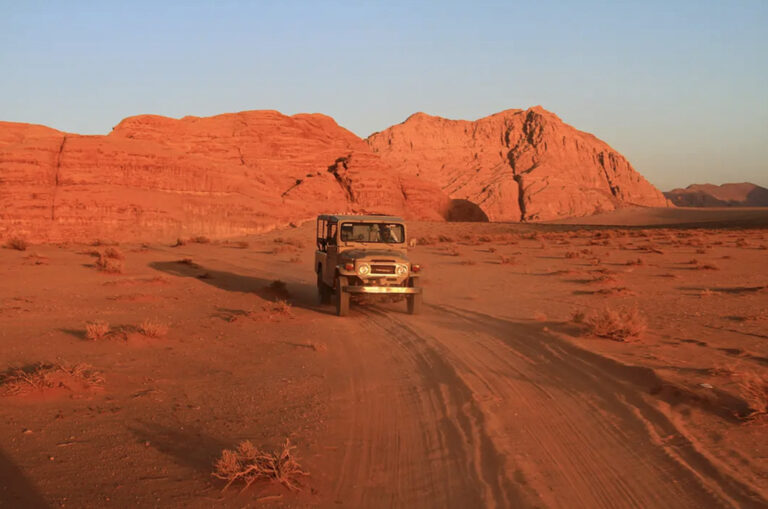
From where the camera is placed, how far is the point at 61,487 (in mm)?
4426

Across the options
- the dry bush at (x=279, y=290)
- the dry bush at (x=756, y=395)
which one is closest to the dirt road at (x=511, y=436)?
the dry bush at (x=756, y=395)

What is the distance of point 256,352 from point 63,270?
614 inches

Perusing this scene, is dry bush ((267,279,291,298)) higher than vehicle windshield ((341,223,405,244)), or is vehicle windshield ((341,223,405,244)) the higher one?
vehicle windshield ((341,223,405,244))

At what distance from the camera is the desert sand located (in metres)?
4.54

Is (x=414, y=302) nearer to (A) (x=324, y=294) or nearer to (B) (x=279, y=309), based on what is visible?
(A) (x=324, y=294)

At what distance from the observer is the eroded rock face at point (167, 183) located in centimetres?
4672

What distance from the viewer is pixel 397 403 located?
22.3 ft

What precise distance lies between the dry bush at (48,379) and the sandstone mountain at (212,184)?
4308cm

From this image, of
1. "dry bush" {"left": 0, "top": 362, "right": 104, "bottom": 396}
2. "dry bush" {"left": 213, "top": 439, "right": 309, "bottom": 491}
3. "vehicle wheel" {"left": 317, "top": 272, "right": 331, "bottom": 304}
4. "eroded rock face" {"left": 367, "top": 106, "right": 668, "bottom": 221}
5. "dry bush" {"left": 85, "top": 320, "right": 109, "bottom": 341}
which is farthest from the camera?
"eroded rock face" {"left": 367, "top": 106, "right": 668, "bottom": 221}

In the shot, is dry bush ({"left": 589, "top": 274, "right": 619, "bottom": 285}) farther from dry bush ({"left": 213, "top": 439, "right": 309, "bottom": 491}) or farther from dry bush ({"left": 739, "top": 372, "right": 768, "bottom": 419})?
dry bush ({"left": 213, "top": 439, "right": 309, "bottom": 491})

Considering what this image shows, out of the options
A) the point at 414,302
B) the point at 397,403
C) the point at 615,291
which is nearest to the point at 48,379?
the point at 397,403

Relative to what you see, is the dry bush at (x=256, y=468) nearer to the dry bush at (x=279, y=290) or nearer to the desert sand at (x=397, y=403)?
the desert sand at (x=397, y=403)

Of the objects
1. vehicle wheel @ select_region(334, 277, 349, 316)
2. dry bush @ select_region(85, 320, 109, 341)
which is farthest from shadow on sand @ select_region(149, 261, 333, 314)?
dry bush @ select_region(85, 320, 109, 341)

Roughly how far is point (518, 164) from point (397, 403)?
5778 inches
